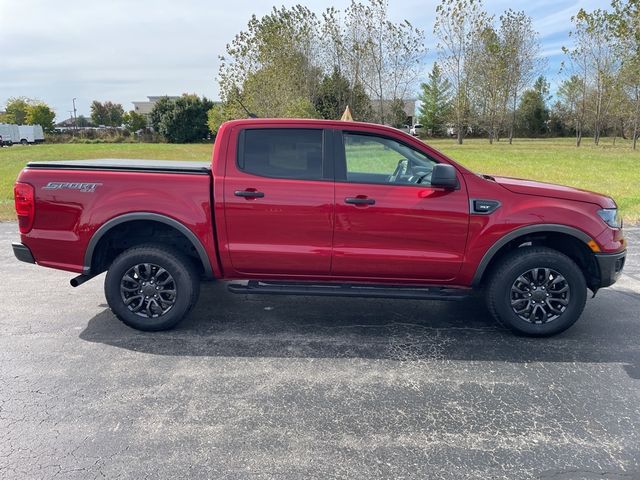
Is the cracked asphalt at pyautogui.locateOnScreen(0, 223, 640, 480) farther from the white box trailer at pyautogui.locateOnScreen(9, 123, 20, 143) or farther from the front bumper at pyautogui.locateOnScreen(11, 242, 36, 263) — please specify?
the white box trailer at pyautogui.locateOnScreen(9, 123, 20, 143)

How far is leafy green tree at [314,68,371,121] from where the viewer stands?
35281 millimetres

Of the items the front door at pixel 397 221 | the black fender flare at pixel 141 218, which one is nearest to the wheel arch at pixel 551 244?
the front door at pixel 397 221

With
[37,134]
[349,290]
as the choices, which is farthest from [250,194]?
[37,134]

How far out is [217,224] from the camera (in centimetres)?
404

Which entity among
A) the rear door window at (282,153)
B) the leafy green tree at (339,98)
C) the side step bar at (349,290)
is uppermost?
the leafy green tree at (339,98)

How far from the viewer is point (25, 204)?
4.07 meters

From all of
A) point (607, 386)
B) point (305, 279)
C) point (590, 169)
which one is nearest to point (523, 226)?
point (607, 386)

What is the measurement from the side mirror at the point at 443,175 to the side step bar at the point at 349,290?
0.96 m

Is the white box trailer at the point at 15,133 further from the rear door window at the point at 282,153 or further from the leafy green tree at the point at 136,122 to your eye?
the rear door window at the point at 282,153

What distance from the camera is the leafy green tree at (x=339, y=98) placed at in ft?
116

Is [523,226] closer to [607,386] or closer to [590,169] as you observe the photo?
[607,386]

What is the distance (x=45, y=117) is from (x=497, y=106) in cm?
6798

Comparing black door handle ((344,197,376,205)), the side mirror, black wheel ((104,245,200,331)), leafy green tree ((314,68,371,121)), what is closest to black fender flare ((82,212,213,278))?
black wheel ((104,245,200,331))

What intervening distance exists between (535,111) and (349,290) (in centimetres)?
6656
